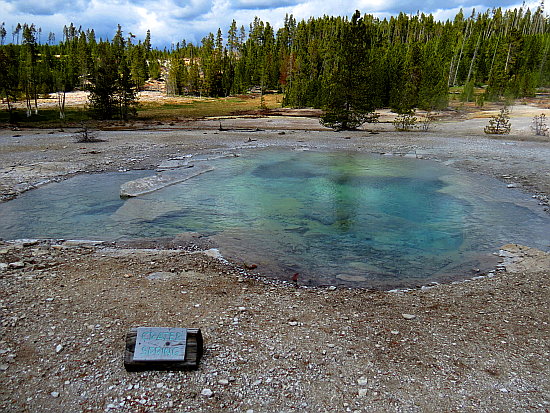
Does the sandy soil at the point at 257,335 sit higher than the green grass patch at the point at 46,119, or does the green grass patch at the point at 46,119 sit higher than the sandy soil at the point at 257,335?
the green grass patch at the point at 46,119

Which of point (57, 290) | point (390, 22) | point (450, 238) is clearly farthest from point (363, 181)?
point (390, 22)

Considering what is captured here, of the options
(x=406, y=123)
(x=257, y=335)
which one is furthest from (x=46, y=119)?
(x=257, y=335)

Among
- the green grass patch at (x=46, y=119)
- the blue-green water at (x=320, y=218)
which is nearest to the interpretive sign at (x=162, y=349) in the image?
the blue-green water at (x=320, y=218)

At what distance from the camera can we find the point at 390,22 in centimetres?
11156

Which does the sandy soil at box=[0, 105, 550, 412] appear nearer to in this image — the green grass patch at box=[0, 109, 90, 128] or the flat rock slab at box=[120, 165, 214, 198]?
the flat rock slab at box=[120, 165, 214, 198]

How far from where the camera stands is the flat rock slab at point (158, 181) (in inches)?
566

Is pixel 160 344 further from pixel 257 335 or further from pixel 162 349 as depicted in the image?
pixel 257 335

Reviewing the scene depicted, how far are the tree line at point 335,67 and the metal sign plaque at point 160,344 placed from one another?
2802 centimetres

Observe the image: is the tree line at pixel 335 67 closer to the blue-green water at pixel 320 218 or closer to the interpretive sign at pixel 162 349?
the blue-green water at pixel 320 218

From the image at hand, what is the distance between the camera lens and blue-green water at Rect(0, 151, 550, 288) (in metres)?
8.95

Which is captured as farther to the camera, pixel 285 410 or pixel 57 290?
pixel 57 290

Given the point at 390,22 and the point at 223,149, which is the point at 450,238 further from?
the point at 390,22

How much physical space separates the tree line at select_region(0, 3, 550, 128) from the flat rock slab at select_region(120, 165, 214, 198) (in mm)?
16698

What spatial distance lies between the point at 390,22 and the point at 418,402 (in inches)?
4852
